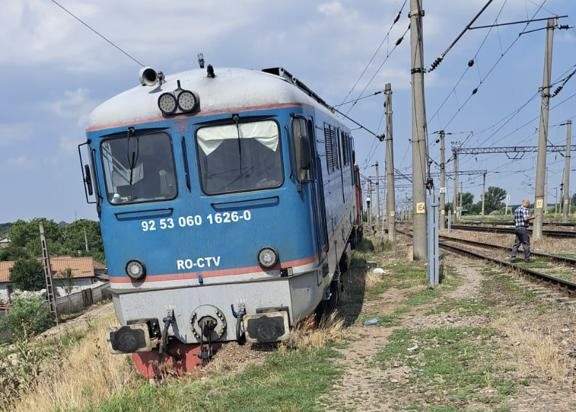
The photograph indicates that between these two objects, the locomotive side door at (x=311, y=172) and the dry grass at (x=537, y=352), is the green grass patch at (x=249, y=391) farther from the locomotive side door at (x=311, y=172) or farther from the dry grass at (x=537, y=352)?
Answer: the dry grass at (x=537, y=352)

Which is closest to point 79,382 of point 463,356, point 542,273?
point 463,356

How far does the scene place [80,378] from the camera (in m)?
7.59

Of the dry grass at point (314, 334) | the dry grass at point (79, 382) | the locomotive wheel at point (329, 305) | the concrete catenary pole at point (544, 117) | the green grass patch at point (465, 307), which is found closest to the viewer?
the dry grass at point (79, 382)

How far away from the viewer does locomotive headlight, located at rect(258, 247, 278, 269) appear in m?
7.02

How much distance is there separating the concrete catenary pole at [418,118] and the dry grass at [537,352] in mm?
8053

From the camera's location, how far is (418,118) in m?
15.6

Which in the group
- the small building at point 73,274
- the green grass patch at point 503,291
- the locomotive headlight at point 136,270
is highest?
the locomotive headlight at point 136,270

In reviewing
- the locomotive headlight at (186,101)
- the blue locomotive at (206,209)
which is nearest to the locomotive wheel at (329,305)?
the blue locomotive at (206,209)

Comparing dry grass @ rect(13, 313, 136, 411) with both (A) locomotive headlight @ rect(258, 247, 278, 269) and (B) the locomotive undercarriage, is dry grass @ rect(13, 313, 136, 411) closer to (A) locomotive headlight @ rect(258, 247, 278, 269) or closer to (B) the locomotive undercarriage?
(B) the locomotive undercarriage

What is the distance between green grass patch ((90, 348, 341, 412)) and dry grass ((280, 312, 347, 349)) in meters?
0.46

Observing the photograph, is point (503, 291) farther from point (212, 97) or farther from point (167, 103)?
point (167, 103)

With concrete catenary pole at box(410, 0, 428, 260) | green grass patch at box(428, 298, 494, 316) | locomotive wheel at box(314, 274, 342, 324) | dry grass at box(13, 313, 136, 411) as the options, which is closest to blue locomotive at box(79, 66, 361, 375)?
dry grass at box(13, 313, 136, 411)

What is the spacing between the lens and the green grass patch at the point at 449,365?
5305 millimetres

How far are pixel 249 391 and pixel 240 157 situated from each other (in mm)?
2729
